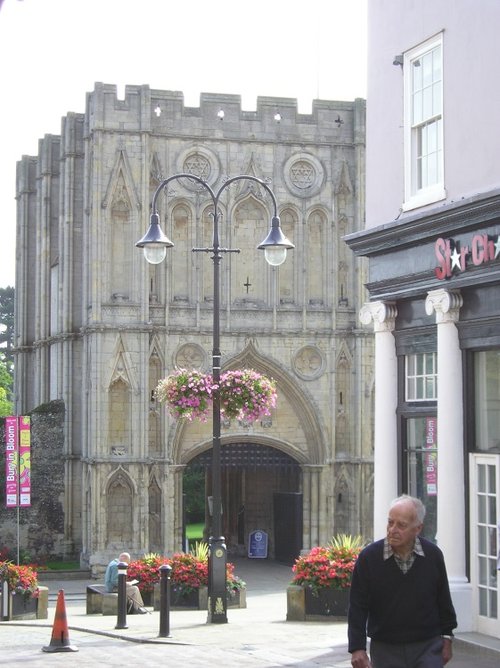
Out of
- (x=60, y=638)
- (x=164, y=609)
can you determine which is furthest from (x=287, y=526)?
(x=60, y=638)

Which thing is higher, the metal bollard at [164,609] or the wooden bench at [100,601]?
the metal bollard at [164,609]

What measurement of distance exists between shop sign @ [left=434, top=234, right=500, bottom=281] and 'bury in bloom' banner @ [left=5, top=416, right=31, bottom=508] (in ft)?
88.8

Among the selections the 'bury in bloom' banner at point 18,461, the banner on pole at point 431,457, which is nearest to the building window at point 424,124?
the banner on pole at point 431,457

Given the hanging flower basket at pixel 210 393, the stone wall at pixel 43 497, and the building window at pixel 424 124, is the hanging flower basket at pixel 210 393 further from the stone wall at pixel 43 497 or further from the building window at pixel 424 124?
the stone wall at pixel 43 497

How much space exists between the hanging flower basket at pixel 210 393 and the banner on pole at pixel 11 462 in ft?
68.2

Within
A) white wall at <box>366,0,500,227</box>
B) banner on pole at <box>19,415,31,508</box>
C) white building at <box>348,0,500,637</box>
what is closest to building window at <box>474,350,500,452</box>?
white building at <box>348,0,500,637</box>

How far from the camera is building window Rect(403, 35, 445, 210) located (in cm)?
1795

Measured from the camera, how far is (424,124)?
18.4 m

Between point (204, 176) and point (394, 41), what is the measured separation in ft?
84.7

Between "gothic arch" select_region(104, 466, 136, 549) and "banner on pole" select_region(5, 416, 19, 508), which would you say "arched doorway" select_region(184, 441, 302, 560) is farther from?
"banner on pole" select_region(5, 416, 19, 508)

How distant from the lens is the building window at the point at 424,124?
18.0 m

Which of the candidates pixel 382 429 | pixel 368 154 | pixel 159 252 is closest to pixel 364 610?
pixel 382 429

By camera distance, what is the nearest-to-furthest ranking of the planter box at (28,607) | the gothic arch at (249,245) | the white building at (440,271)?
the white building at (440,271) < the planter box at (28,607) < the gothic arch at (249,245)

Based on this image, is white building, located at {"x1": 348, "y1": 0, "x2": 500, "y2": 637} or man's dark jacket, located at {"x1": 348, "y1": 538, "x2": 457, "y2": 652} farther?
white building, located at {"x1": 348, "y1": 0, "x2": 500, "y2": 637}
